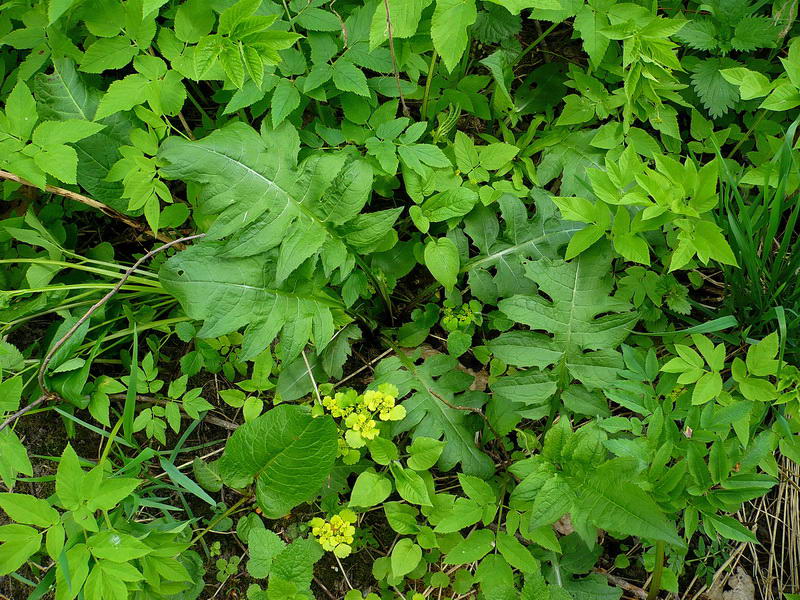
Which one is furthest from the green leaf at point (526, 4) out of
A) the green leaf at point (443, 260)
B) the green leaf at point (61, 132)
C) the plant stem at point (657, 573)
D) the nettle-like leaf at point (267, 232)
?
the plant stem at point (657, 573)

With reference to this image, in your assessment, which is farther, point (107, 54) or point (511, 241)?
point (511, 241)

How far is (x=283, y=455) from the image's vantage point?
207 centimetres

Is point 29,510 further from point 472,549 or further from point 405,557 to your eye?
point 472,549

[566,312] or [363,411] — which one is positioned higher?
[566,312]

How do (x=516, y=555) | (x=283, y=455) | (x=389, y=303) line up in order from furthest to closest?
(x=389, y=303), (x=283, y=455), (x=516, y=555)

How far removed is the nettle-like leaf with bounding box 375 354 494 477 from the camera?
220cm

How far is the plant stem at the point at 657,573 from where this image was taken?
6.61 ft

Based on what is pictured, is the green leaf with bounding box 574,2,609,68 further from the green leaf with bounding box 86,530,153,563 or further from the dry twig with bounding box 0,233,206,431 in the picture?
the green leaf with bounding box 86,530,153,563

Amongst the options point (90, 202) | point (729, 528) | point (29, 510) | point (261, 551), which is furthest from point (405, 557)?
point (90, 202)

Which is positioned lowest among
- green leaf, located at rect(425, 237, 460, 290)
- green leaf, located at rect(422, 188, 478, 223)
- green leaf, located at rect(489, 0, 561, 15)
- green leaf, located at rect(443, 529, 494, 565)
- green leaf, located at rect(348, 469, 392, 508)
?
green leaf, located at rect(443, 529, 494, 565)

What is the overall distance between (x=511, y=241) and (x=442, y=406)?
2.27 feet

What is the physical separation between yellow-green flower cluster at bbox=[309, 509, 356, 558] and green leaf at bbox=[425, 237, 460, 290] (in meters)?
0.89

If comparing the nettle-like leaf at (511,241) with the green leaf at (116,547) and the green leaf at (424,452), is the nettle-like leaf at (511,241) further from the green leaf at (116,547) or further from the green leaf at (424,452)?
the green leaf at (116,547)

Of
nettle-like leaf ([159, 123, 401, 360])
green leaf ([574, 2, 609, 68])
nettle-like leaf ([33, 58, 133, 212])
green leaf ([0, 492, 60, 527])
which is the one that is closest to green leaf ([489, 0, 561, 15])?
green leaf ([574, 2, 609, 68])
